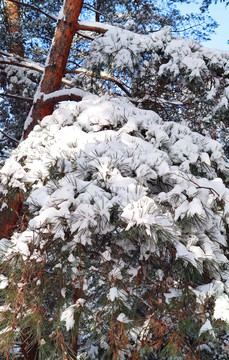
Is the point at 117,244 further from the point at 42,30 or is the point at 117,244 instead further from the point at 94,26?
the point at 42,30

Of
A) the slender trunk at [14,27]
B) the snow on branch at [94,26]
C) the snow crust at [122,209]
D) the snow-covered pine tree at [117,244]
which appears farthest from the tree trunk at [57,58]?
the snow crust at [122,209]

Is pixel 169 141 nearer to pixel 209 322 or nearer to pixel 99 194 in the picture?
pixel 99 194

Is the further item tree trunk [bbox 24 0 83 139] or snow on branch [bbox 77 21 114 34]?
tree trunk [bbox 24 0 83 139]

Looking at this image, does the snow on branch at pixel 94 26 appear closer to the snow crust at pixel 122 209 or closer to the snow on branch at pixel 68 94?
the snow on branch at pixel 68 94

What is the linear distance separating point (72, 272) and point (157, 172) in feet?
3.06

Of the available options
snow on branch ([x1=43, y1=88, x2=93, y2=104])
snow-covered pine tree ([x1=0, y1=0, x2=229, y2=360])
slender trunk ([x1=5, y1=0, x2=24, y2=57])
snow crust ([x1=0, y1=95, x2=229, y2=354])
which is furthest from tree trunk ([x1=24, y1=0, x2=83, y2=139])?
snow crust ([x1=0, y1=95, x2=229, y2=354])

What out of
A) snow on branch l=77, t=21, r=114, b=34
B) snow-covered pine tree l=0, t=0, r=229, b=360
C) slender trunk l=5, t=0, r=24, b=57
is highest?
snow on branch l=77, t=21, r=114, b=34

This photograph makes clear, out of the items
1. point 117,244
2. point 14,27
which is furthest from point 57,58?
point 117,244

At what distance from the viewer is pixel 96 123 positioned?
320cm

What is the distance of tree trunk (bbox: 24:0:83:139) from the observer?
16.1ft

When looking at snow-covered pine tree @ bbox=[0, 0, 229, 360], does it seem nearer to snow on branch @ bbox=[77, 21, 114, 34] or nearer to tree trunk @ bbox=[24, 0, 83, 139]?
tree trunk @ bbox=[24, 0, 83, 139]

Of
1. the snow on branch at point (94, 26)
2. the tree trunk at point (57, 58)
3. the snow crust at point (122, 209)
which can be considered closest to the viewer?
the snow crust at point (122, 209)

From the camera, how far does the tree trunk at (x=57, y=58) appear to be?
491 centimetres

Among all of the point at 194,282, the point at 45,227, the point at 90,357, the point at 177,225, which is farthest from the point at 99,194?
the point at 90,357
